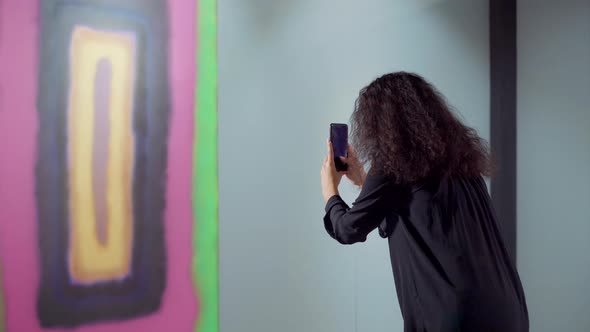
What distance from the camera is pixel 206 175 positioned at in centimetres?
142

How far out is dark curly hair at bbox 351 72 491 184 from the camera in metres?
1.16

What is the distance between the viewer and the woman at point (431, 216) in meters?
1.11

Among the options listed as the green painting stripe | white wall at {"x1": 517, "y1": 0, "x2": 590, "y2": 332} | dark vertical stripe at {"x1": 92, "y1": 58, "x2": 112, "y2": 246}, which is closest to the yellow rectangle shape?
dark vertical stripe at {"x1": 92, "y1": 58, "x2": 112, "y2": 246}

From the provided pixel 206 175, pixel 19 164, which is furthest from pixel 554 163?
pixel 19 164

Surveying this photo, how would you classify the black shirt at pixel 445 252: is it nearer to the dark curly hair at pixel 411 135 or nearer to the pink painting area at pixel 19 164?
the dark curly hair at pixel 411 135

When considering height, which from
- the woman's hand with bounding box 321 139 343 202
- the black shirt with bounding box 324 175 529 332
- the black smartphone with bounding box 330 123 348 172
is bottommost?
the black shirt with bounding box 324 175 529 332

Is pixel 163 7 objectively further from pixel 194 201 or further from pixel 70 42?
pixel 194 201

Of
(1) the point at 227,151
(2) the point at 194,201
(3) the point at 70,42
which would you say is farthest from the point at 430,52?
(3) the point at 70,42

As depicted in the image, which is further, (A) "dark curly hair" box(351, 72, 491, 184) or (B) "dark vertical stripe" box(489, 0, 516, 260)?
(B) "dark vertical stripe" box(489, 0, 516, 260)

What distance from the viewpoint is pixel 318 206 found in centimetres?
166

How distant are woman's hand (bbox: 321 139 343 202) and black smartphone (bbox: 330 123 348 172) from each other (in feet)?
0.06

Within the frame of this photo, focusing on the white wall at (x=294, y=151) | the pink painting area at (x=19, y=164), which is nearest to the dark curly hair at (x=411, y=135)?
the white wall at (x=294, y=151)

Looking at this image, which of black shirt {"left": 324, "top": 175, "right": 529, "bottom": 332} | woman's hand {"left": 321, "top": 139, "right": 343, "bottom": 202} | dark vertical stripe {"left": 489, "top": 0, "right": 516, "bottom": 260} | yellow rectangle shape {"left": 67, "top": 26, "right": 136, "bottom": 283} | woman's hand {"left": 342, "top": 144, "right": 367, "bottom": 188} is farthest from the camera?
dark vertical stripe {"left": 489, "top": 0, "right": 516, "bottom": 260}

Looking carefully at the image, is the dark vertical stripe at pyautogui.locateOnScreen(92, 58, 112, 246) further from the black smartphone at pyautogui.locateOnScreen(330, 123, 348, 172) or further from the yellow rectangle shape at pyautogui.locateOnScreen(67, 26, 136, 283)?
the black smartphone at pyautogui.locateOnScreen(330, 123, 348, 172)
